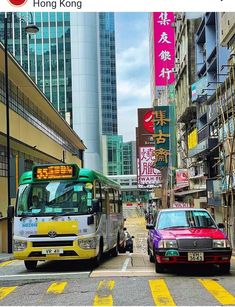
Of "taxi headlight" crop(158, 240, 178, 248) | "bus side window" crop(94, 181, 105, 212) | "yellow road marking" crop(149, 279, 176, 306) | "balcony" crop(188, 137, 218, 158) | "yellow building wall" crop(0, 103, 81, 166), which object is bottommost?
"yellow road marking" crop(149, 279, 176, 306)

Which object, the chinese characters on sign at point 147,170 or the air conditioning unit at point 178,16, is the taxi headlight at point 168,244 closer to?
the air conditioning unit at point 178,16

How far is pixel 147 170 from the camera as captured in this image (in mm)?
60906

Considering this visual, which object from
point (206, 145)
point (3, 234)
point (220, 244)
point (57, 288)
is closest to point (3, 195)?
point (3, 234)

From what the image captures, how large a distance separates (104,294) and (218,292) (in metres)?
2.13

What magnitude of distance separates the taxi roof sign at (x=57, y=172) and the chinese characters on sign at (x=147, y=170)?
44.6m

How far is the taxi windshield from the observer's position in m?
14.4

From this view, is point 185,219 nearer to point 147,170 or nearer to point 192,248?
point 192,248

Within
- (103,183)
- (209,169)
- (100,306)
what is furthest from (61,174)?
(209,169)

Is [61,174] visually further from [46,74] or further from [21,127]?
[46,74]

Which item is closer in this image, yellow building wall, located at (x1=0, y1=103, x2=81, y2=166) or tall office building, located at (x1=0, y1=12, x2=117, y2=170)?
yellow building wall, located at (x1=0, y1=103, x2=81, y2=166)

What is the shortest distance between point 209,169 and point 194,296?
28859 millimetres

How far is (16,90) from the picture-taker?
32375mm

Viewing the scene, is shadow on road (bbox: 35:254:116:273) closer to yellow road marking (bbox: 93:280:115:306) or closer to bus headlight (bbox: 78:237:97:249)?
bus headlight (bbox: 78:237:97:249)

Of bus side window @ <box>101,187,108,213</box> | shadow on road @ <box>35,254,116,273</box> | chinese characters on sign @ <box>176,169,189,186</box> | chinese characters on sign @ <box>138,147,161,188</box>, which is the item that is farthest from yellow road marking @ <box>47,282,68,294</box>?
chinese characters on sign @ <box>138,147,161,188</box>
